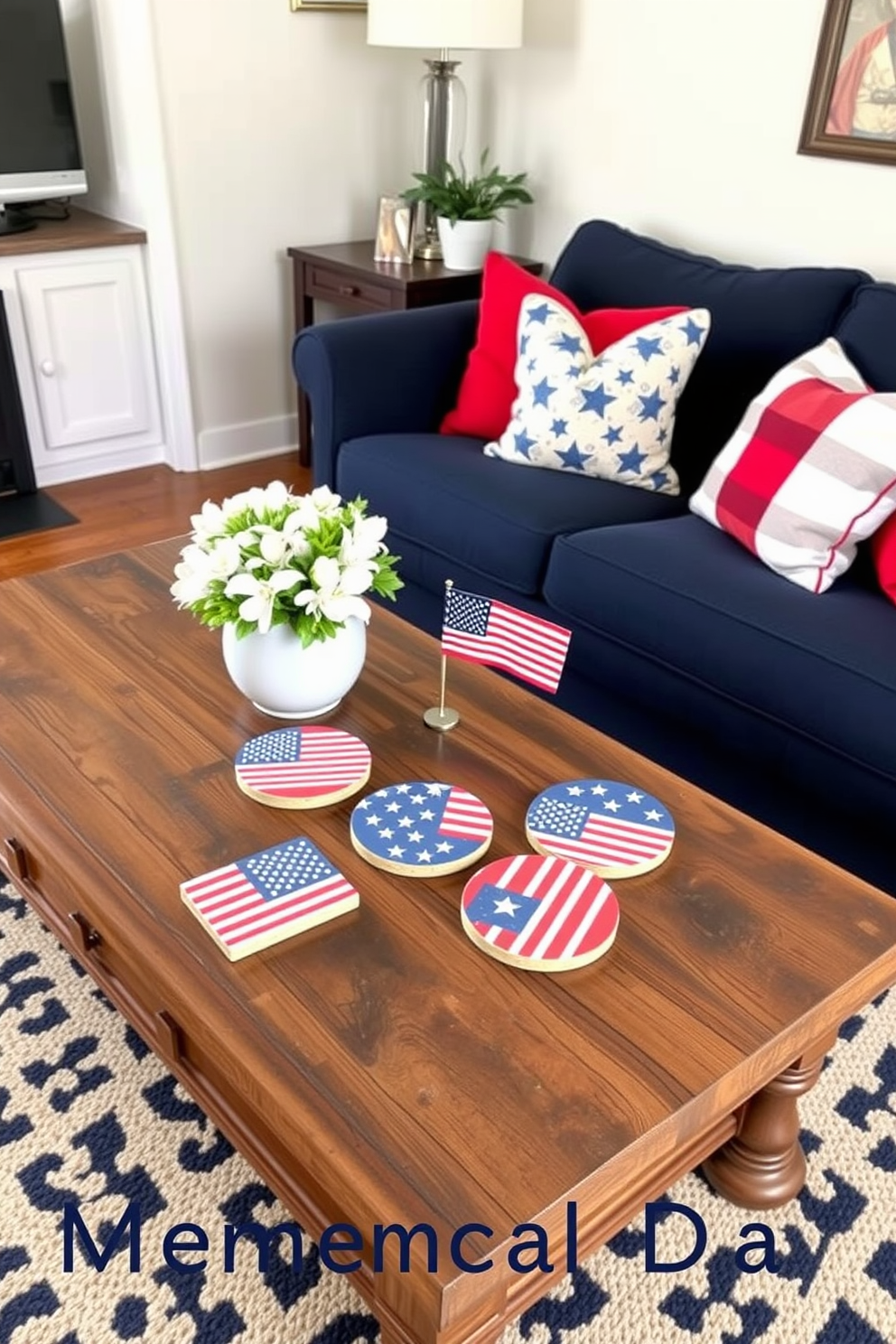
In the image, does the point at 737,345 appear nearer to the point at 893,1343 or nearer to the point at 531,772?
the point at 531,772

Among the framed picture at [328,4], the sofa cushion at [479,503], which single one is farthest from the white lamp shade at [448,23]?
the sofa cushion at [479,503]

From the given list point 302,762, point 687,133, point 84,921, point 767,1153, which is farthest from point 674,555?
point 687,133

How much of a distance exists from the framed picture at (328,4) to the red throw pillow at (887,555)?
222 cm

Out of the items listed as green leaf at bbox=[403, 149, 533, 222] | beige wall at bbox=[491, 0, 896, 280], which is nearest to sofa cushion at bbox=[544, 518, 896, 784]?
beige wall at bbox=[491, 0, 896, 280]

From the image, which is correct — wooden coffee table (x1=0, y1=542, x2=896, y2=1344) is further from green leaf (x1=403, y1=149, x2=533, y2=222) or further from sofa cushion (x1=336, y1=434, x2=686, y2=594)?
green leaf (x1=403, y1=149, x2=533, y2=222)

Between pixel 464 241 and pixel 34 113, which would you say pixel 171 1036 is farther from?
pixel 34 113

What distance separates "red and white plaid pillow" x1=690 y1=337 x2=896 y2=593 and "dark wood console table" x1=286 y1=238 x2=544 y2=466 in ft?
3.90

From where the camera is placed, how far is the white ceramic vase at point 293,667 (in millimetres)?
1394

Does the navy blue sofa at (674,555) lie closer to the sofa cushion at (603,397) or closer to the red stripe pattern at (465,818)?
the sofa cushion at (603,397)

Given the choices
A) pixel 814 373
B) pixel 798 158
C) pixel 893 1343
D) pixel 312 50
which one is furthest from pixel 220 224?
pixel 893 1343

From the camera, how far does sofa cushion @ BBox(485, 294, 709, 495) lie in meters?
2.17

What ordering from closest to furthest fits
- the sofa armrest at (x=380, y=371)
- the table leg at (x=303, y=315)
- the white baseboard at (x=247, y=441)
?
the sofa armrest at (x=380, y=371), the table leg at (x=303, y=315), the white baseboard at (x=247, y=441)

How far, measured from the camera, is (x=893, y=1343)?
1.16 meters

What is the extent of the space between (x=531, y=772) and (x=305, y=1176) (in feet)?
1.75
